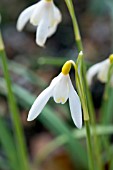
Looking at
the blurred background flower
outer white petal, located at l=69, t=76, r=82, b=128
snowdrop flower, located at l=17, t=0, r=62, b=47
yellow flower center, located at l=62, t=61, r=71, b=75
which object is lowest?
the blurred background flower

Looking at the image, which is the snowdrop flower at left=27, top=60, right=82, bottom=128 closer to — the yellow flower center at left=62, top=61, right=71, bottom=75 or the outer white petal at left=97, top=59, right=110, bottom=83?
the yellow flower center at left=62, top=61, right=71, bottom=75

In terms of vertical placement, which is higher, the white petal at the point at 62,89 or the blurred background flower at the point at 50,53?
the white petal at the point at 62,89

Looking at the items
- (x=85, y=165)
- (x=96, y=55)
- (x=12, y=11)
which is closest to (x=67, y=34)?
(x=96, y=55)

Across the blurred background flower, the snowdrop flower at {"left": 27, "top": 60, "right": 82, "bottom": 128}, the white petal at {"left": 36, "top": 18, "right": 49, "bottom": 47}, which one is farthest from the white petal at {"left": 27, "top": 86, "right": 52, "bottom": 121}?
the blurred background flower

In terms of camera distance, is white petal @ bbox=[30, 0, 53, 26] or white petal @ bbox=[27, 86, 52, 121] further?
white petal @ bbox=[30, 0, 53, 26]

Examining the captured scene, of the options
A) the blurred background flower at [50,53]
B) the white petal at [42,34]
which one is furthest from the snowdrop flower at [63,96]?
the blurred background flower at [50,53]

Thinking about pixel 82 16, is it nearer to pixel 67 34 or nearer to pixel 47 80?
pixel 67 34

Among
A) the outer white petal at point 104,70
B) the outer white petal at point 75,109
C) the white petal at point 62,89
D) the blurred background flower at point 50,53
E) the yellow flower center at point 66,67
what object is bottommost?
the blurred background flower at point 50,53

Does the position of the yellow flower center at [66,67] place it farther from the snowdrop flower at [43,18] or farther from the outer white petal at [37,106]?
the snowdrop flower at [43,18]

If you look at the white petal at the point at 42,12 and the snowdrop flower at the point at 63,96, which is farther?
the white petal at the point at 42,12
